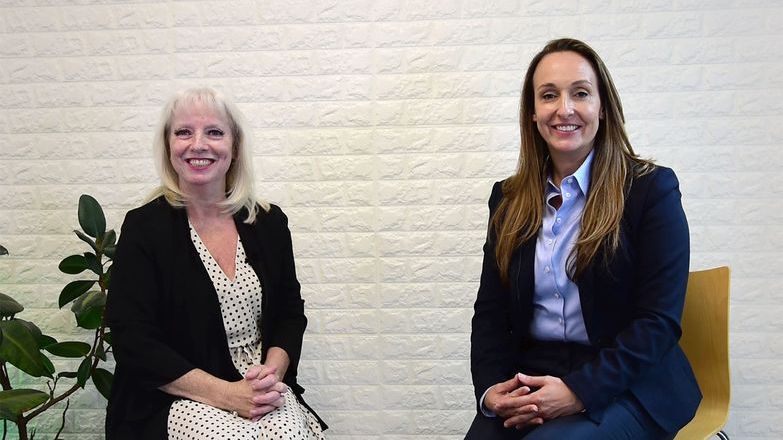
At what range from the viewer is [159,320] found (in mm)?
2184

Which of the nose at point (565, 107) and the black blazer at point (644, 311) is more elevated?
the nose at point (565, 107)

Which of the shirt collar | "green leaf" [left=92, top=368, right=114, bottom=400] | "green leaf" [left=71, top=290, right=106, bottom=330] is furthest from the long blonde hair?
the shirt collar

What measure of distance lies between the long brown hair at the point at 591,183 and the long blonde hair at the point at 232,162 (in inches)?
28.0

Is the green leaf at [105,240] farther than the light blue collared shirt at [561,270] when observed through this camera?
Yes

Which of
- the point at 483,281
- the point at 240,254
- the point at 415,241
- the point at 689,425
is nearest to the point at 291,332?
the point at 240,254

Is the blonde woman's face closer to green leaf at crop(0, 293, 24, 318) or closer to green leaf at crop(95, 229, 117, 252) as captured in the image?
green leaf at crop(95, 229, 117, 252)

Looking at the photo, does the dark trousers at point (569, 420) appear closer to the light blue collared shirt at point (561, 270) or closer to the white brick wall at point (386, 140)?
the light blue collared shirt at point (561, 270)

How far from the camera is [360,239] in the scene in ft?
9.73

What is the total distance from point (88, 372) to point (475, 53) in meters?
1.71

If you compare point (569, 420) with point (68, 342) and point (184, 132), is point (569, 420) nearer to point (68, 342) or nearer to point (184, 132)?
point (184, 132)

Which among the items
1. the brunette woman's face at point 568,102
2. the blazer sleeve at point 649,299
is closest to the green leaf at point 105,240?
the brunette woman's face at point 568,102

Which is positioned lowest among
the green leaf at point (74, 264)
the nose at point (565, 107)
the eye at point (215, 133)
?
the green leaf at point (74, 264)

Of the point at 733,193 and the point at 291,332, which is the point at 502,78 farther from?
the point at 291,332

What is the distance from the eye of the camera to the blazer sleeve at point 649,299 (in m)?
1.87
